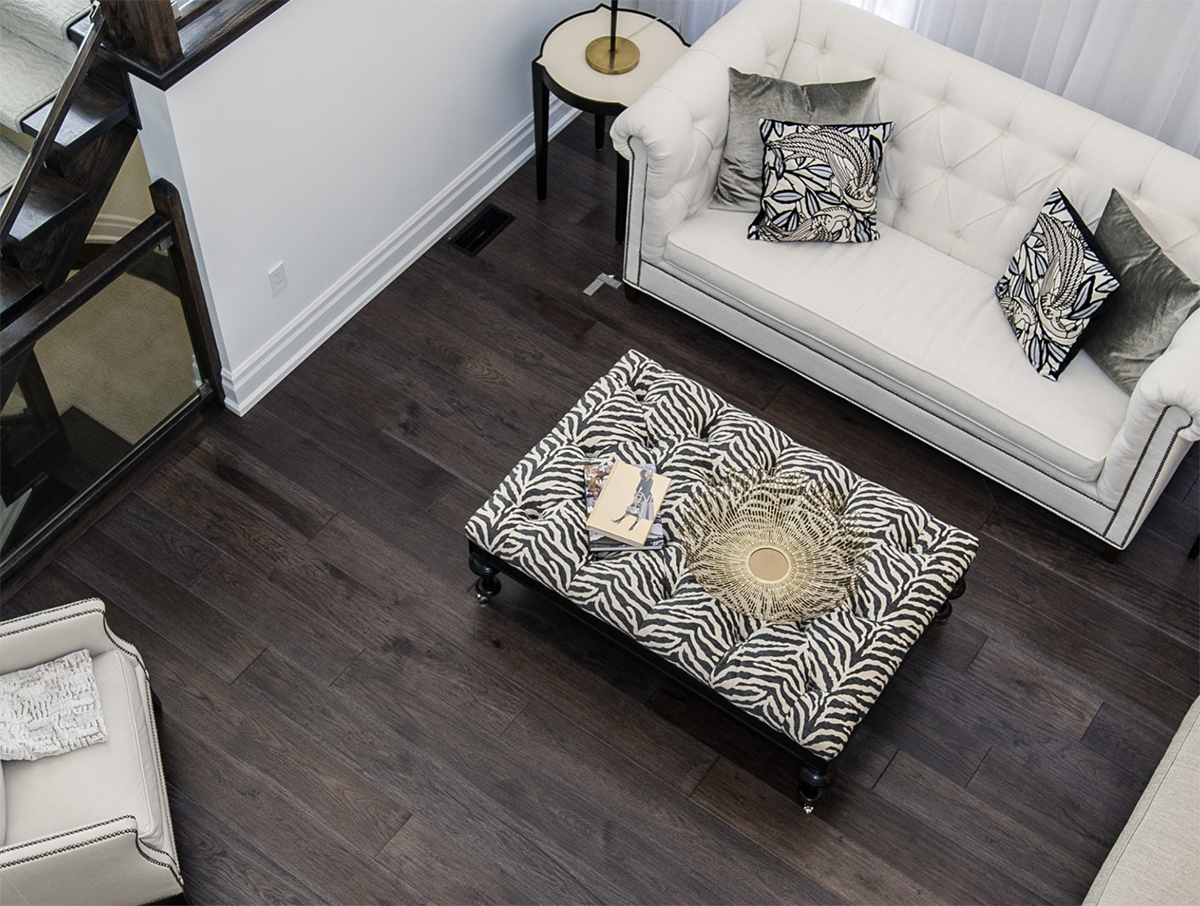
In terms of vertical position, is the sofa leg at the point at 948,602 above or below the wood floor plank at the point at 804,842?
above

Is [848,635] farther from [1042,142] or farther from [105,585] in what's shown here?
[105,585]

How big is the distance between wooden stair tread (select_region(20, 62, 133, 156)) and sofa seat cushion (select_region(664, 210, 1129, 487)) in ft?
5.32

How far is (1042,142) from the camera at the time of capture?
3.61 metres

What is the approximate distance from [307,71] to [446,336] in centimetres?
96

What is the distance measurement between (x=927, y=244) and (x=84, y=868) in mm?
2893

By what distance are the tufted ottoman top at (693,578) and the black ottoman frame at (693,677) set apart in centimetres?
4

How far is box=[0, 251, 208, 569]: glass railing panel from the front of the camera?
3186mm

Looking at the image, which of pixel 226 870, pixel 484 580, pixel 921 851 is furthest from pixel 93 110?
pixel 921 851

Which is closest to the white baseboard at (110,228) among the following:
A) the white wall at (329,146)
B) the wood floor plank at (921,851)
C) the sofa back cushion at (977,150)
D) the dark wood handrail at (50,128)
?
the white wall at (329,146)

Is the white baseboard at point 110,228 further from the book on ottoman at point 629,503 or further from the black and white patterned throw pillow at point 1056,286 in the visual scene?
the black and white patterned throw pillow at point 1056,286

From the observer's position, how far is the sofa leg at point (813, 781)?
297 cm

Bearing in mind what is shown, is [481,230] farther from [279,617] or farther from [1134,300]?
[1134,300]

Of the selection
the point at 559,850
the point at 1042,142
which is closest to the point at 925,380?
the point at 1042,142

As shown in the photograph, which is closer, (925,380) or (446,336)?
(925,380)
